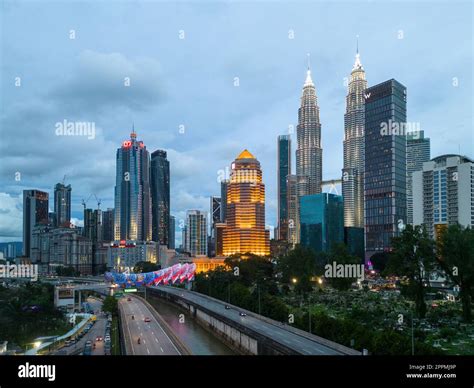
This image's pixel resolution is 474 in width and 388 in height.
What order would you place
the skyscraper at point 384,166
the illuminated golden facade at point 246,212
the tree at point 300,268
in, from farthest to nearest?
the illuminated golden facade at point 246,212 < the skyscraper at point 384,166 < the tree at point 300,268

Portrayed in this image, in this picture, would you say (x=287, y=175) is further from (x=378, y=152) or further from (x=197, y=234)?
(x=378, y=152)

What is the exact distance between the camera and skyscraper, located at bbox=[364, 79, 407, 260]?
83875 mm

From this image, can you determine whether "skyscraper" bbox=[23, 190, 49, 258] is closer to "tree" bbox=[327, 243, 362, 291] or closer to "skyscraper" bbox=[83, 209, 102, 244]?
"skyscraper" bbox=[83, 209, 102, 244]

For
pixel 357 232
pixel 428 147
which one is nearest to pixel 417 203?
pixel 357 232

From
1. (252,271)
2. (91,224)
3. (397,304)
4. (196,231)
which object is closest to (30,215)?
(91,224)

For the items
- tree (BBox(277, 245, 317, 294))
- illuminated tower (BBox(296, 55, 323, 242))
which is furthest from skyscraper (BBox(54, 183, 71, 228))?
tree (BBox(277, 245, 317, 294))

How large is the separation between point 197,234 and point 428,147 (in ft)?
248

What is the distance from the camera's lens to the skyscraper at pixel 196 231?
14450cm

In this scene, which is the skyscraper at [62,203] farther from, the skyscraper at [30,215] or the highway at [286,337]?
the highway at [286,337]

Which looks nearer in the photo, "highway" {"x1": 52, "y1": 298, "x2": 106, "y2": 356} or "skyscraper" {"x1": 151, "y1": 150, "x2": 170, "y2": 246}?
"highway" {"x1": 52, "y1": 298, "x2": 106, "y2": 356}

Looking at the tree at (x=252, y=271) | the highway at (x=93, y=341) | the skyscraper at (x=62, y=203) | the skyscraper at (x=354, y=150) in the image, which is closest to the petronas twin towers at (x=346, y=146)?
the skyscraper at (x=354, y=150)

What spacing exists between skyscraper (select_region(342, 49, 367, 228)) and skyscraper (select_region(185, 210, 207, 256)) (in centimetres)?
4637

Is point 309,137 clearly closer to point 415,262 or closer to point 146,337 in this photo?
point 415,262

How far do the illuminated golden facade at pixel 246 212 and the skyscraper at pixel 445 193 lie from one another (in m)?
42.7
